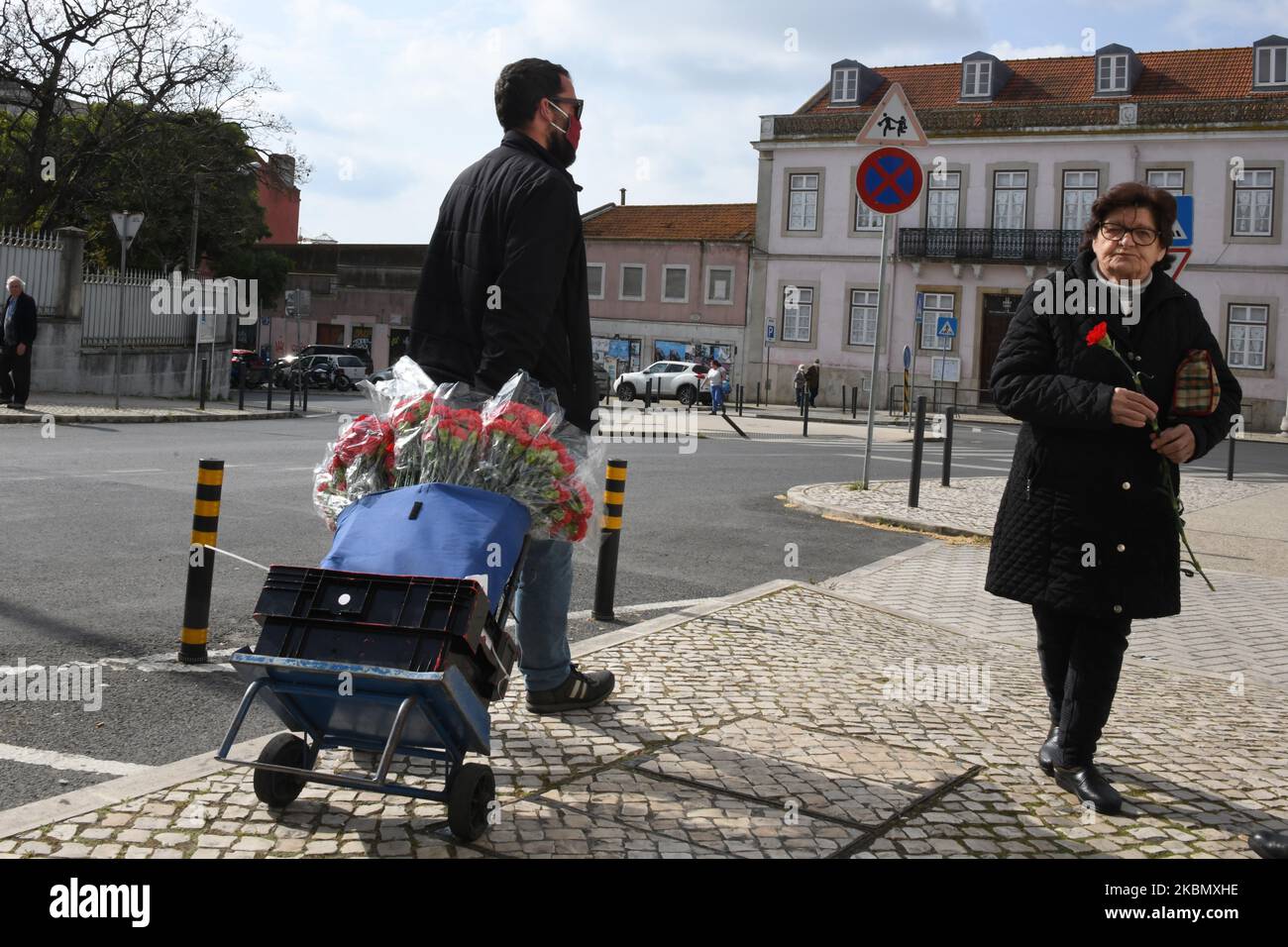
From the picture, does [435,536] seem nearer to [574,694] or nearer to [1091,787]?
[574,694]

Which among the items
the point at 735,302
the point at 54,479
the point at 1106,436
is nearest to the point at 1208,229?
the point at 735,302

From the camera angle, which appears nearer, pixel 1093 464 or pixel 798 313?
pixel 1093 464

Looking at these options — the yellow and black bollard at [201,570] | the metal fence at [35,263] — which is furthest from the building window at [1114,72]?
the yellow and black bollard at [201,570]

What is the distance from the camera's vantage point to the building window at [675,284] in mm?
54406

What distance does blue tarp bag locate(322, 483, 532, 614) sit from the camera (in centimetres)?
365

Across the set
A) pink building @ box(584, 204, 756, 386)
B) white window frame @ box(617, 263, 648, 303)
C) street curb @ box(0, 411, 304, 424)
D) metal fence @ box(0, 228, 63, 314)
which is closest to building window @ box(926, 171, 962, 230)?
pink building @ box(584, 204, 756, 386)

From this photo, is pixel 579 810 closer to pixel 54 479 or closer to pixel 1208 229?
pixel 54 479

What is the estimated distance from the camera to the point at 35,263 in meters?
24.0

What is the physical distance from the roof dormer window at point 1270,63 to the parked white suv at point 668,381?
20784 mm

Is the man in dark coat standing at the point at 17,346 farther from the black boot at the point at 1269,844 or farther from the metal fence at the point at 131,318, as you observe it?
the black boot at the point at 1269,844

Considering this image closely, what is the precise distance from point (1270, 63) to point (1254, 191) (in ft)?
15.5

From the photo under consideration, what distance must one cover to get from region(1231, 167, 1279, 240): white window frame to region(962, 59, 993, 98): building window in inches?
383

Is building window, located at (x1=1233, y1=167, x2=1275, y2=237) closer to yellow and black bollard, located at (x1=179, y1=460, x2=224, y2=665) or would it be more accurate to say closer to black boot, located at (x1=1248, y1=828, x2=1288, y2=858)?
yellow and black bollard, located at (x1=179, y1=460, x2=224, y2=665)

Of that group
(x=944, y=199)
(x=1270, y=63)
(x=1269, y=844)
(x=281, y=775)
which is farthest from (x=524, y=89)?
(x=1270, y=63)
